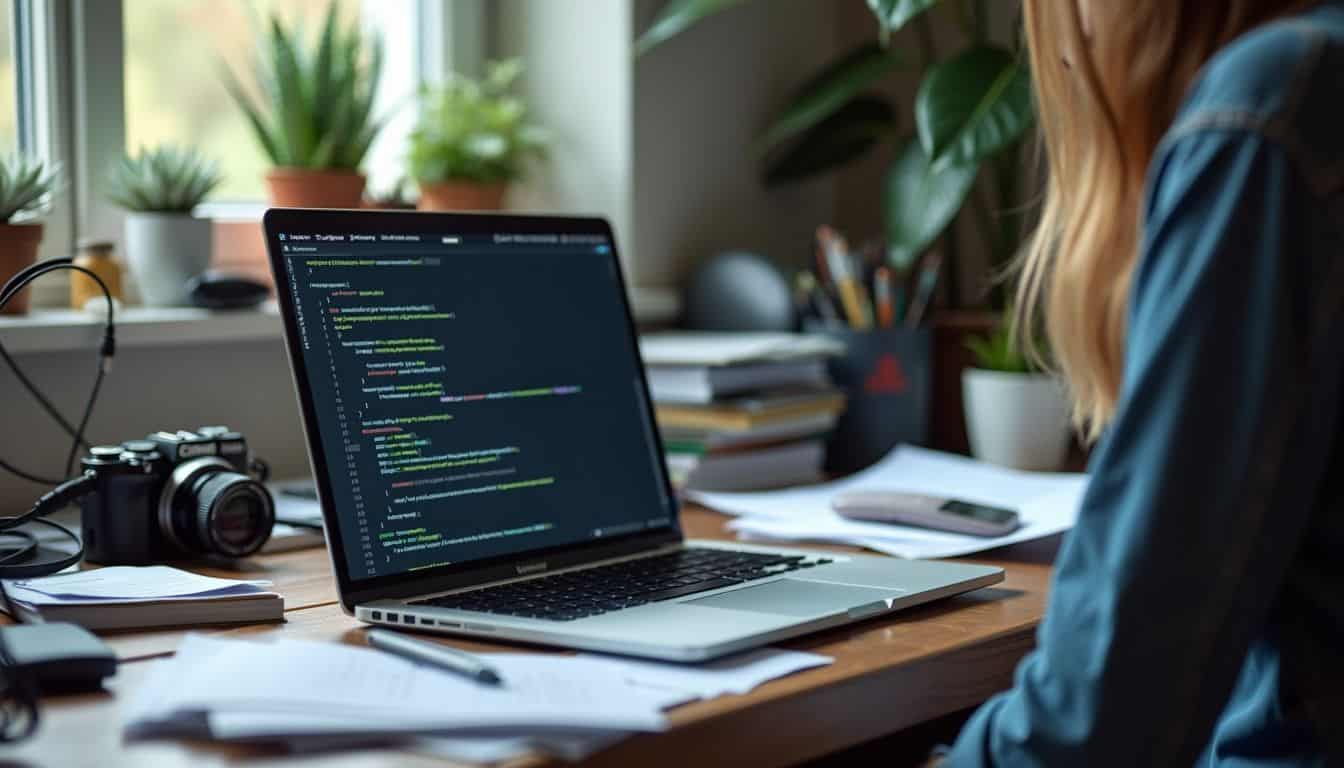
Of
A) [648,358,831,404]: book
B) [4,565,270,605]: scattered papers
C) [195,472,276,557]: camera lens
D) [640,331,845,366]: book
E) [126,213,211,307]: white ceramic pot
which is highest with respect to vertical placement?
[126,213,211,307]: white ceramic pot

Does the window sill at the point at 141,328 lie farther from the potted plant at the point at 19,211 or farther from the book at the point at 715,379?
the book at the point at 715,379

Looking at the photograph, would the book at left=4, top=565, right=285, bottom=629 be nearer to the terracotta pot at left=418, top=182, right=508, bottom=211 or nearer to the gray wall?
the gray wall

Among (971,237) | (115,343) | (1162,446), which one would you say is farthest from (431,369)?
(971,237)

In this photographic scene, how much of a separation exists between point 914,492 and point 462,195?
68 centimetres

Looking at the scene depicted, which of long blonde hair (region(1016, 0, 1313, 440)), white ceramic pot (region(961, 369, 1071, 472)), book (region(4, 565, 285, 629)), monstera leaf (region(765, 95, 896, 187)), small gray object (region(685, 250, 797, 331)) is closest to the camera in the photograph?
long blonde hair (region(1016, 0, 1313, 440))

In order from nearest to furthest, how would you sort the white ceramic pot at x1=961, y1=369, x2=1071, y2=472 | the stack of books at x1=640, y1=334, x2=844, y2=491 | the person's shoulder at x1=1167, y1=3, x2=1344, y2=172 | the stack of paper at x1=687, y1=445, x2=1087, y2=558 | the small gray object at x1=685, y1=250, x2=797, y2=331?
the person's shoulder at x1=1167, y1=3, x2=1344, y2=172
the stack of paper at x1=687, y1=445, x2=1087, y2=558
the stack of books at x1=640, y1=334, x2=844, y2=491
the white ceramic pot at x1=961, y1=369, x2=1071, y2=472
the small gray object at x1=685, y1=250, x2=797, y2=331

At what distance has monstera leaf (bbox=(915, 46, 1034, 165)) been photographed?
154cm

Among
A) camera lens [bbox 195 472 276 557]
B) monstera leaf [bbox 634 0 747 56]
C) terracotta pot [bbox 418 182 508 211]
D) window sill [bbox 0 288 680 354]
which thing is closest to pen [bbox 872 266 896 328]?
monstera leaf [bbox 634 0 747 56]

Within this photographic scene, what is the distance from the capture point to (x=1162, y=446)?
0.67 metres

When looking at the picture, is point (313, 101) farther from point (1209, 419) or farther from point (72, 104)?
point (1209, 419)

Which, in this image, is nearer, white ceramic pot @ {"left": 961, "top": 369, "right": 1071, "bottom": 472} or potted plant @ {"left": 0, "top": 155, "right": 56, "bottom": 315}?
potted plant @ {"left": 0, "top": 155, "right": 56, "bottom": 315}

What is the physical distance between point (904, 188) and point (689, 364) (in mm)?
395

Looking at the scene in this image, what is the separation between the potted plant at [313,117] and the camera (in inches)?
61.6

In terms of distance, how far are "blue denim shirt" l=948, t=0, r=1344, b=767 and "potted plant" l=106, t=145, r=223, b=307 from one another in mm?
1035
